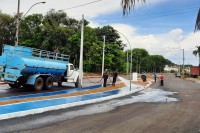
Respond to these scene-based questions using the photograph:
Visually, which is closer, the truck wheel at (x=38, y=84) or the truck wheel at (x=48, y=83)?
the truck wheel at (x=38, y=84)

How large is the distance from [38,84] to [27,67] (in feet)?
6.71

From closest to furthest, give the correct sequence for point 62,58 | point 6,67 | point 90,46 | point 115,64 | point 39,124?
1. point 39,124
2. point 6,67
3. point 62,58
4. point 90,46
5. point 115,64

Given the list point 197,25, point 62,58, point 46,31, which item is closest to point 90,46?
point 46,31

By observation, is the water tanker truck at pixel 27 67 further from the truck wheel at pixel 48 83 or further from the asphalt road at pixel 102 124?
the asphalt road at pixel 102 124

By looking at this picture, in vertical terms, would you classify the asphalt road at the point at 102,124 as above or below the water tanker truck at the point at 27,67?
below

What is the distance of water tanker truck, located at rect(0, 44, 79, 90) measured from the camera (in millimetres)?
23375

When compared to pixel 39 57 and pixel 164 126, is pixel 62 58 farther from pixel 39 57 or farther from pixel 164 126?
pixel 164 126

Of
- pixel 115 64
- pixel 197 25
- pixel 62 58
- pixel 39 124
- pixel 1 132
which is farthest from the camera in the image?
pixel 115 64

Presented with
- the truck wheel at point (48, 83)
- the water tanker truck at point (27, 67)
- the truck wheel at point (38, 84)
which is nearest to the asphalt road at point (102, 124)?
the water tanker truck at point (27, 67)

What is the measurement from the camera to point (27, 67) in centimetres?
2353

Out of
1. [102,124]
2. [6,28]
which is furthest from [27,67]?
[6,28]

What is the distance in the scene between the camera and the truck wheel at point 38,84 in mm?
24711

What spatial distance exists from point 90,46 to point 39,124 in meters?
64.3

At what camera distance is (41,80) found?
25.2 metres
